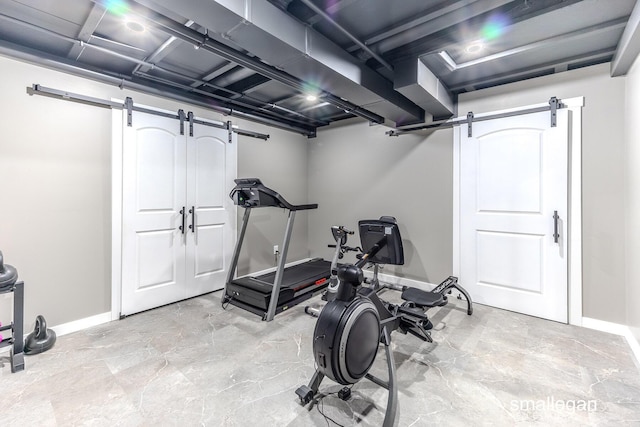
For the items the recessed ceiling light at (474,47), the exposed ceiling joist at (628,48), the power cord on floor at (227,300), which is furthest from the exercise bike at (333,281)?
the exposed ceiling joist at (628,48)

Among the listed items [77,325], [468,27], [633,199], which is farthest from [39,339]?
[633,199]

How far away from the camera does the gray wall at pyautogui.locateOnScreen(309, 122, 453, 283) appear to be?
149 inches

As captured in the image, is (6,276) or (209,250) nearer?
(6,276)

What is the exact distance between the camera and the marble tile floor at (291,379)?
66.7 inches

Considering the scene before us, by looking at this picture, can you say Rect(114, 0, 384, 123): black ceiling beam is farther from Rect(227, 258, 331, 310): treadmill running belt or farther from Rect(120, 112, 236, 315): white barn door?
Rect(227, 258, 331, 310): treadmill running belt

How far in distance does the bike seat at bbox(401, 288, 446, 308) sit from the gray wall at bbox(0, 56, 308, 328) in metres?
3.12

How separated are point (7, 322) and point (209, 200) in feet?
6.97

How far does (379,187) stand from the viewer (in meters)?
4.36

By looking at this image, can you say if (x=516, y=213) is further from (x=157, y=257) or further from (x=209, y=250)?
(x=157, y=257)

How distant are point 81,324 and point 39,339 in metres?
0.40

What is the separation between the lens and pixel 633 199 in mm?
2410

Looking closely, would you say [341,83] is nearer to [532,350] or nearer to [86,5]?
[86,5]

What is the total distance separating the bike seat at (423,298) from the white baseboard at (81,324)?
3072 mm

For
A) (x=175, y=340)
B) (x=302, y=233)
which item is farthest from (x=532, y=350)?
(x=302, y=233)
